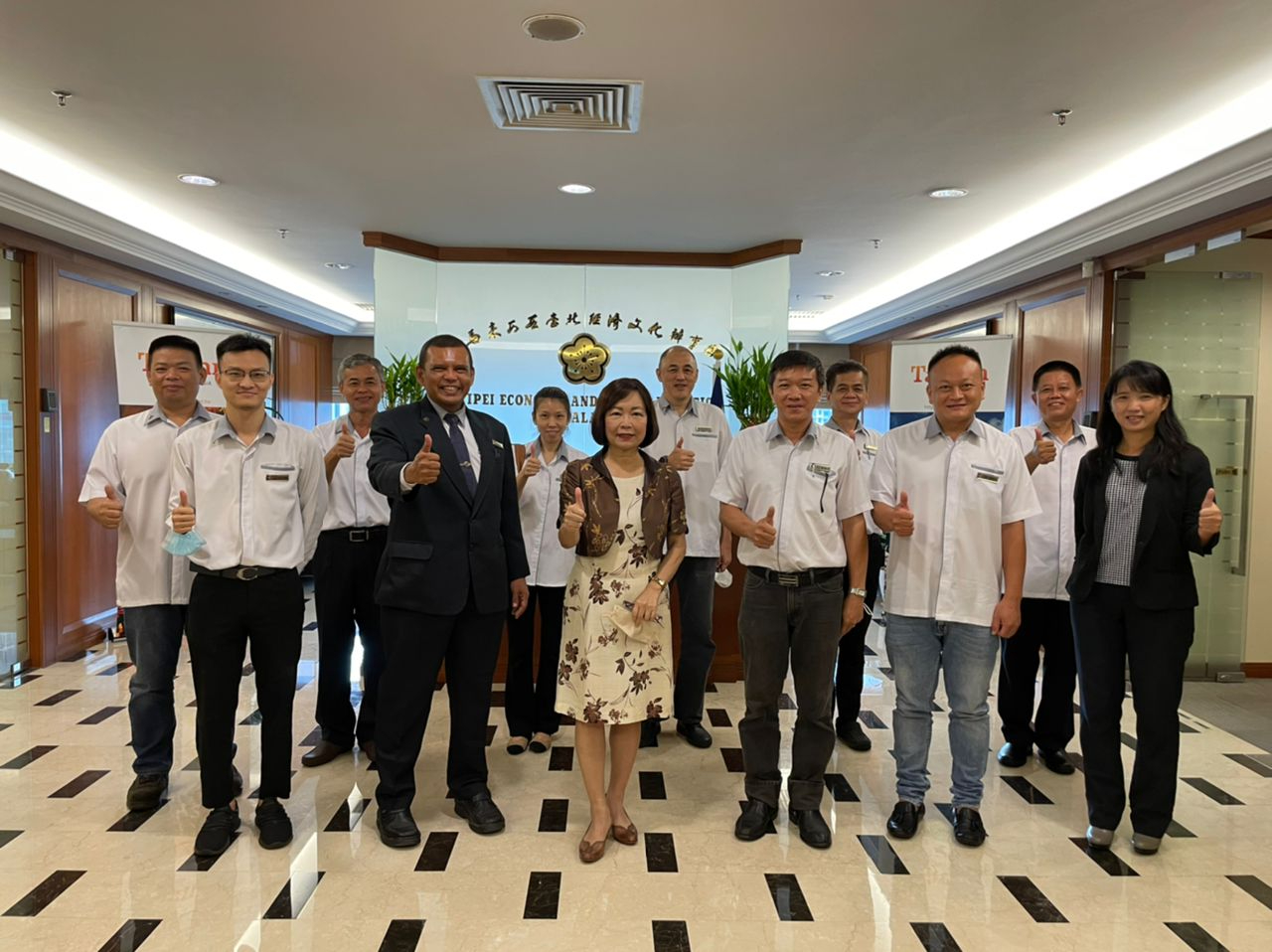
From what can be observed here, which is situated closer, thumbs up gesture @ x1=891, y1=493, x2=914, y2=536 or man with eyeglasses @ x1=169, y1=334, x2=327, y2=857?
Result: man with eyeglasses @ x1=169, y1=334, x2=327, y2=857

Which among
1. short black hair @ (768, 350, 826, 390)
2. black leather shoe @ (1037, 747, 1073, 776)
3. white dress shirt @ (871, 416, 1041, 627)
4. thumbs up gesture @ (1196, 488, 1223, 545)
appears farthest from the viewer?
black leather shoe @ (1037, 747, 1073, 776)

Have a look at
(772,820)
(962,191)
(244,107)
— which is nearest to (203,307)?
(244,107)

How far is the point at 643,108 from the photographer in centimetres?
383

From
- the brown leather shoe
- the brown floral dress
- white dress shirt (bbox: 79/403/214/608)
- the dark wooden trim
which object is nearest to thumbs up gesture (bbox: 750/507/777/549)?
the brown floral dress

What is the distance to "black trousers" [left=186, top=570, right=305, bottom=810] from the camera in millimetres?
2762

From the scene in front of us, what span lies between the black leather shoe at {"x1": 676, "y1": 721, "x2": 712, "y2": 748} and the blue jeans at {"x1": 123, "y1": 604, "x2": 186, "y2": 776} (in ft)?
7.25

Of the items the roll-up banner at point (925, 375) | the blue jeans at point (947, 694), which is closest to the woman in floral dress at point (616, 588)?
the blue jeans at point (947, 694)

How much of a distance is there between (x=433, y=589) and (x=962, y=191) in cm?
424

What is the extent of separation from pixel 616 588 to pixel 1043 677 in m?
2.18

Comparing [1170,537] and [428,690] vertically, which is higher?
[1170,537]

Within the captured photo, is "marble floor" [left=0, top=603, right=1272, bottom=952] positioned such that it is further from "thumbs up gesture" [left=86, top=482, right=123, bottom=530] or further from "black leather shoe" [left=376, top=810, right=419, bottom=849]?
"thumbs up gesture" [left=86, top=482, right=123, bottom=530]

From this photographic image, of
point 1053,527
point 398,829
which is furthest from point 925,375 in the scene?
point 398,829

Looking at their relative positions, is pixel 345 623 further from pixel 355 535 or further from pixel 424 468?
pixel 424 468

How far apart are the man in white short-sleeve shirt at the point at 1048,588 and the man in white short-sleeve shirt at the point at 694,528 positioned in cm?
132
